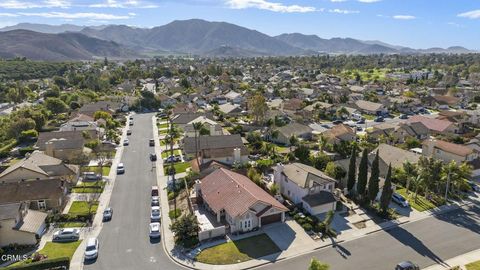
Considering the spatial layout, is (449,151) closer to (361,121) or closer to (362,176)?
(362,176)

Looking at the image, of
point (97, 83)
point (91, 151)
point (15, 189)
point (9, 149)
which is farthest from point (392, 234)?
point (97, 83)

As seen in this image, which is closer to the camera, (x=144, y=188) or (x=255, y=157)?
(x=144, y=188)

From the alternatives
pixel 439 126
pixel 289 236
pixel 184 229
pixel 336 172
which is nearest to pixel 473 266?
pixel 289 236

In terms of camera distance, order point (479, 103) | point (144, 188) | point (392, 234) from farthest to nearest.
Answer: point (479, 103) < point (144, 188) < point (392, 234)

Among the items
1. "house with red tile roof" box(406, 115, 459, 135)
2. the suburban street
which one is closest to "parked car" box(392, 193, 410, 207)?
the suburban street

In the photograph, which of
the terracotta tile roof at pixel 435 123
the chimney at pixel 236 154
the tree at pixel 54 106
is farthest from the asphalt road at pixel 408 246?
the tree at pixel 54 106

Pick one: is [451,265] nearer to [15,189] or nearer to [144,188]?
[144,188]

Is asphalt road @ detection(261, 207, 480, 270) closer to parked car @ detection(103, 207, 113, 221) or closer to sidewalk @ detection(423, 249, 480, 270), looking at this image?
sidewalk @ detection(423, 249, 480, 270)

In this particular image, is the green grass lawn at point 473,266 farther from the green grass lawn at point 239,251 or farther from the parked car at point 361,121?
the parked car at point 361,121
